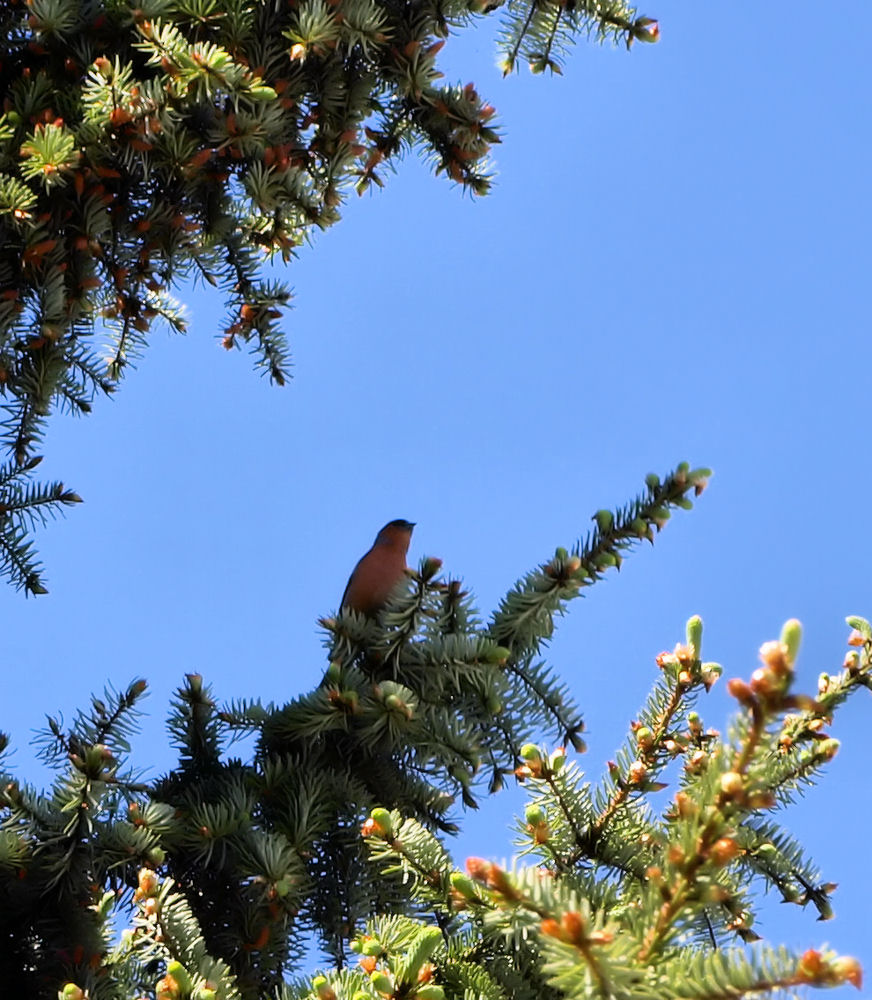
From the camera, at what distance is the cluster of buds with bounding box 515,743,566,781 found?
7.03 ft

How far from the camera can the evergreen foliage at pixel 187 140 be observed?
3.16 meters

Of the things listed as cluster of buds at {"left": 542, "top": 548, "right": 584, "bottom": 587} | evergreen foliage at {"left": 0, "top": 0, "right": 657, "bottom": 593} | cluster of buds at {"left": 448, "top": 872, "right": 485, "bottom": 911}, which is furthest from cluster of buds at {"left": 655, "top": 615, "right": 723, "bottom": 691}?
evergreen foliage at {"left": 0, "top": 0, "right": 657, "bottom": 593}

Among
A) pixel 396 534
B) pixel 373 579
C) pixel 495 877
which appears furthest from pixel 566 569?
pixel 396 534

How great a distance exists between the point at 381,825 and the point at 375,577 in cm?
190

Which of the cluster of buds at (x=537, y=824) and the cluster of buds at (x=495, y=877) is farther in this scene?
the cluster of buds at (x=537, y=824)

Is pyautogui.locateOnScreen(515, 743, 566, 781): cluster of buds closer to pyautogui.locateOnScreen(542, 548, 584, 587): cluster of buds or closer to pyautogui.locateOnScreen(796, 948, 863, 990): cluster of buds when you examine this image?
pyautogui.locateOnScreen(542, 548, 584, 587): cluster of buds

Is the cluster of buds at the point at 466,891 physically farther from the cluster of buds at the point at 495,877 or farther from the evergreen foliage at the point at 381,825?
the cluster of buds at the point at 495,877

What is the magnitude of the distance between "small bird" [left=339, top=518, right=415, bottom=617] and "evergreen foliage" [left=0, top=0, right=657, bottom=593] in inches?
33.2

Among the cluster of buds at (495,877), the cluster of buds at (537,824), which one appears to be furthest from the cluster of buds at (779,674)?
the cluster of buds at (537,824)

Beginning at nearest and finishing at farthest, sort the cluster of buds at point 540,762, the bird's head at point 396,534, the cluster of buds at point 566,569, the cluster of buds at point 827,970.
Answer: the cluster of buds at point 827,970, the cluster of buds at point 540,762, the cluster of buds at point 566,569, the bird's head at point 396,534

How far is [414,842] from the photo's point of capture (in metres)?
2.08

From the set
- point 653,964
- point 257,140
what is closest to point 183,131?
point 257,140

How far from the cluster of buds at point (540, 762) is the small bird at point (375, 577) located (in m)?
1.43

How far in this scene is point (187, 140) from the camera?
3432 mm
